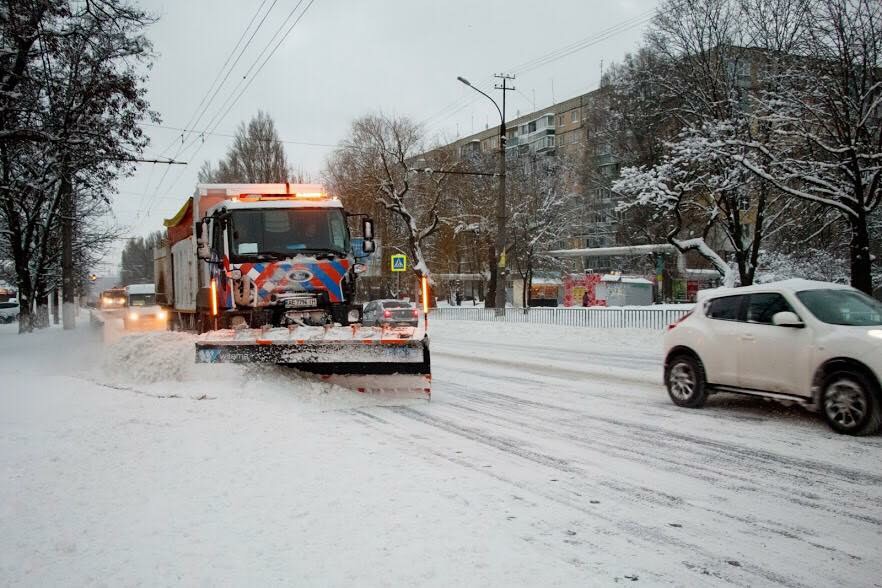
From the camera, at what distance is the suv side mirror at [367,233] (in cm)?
1194

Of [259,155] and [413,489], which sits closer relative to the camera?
[413,489]

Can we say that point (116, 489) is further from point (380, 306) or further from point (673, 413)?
point (380, 306)

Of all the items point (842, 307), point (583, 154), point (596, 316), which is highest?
point (583, 154)

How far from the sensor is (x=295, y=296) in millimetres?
10961

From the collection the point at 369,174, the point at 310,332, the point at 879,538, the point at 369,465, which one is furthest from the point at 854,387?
the point at 369,174

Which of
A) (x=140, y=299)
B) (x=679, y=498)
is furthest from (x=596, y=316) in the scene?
(x=140, y=299)

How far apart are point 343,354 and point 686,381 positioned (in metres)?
4.49

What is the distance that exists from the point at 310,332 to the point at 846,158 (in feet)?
48.4

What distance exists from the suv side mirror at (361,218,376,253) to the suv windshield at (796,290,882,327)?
6.61 metres

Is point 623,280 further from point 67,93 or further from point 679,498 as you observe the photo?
point 679,498

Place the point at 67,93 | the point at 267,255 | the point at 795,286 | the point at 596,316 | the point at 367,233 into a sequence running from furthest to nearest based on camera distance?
the point at 596,316 < the point at 67,93 < the point at 367,233 < the point at 267,255 < the point at 795,286

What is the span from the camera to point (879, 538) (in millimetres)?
4441

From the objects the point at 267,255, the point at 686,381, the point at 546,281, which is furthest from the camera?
the point at 546,281

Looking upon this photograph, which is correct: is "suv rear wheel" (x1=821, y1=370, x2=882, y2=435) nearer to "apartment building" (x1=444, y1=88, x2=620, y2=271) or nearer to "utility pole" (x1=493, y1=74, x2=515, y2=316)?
"utility pole" (x1=493, y1=74, x2=515, y2=316)
